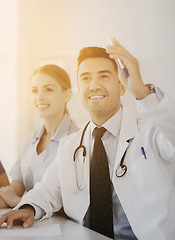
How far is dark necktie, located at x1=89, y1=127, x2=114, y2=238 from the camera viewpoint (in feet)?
3.20

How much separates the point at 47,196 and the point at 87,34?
688 millimetres

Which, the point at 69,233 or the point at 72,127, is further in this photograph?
the point at 72,127

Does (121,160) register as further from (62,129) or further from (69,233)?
(62,129)

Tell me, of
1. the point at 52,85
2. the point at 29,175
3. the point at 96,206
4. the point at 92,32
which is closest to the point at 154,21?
the point at 92,32

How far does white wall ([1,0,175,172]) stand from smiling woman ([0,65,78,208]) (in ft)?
0.18

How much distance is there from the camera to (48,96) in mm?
1326

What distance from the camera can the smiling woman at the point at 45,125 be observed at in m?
1.32

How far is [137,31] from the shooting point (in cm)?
110

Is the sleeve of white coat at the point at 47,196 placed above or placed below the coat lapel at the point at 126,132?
below

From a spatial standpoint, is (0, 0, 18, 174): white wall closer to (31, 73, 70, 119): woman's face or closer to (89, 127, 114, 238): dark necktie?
(31, 73, 70, 119): woman's face

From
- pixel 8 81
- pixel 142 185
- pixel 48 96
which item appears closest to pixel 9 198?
pixel 48 96

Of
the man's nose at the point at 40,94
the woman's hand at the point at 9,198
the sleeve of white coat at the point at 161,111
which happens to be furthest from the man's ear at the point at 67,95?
the sleeve of white coat at the point at 161,111

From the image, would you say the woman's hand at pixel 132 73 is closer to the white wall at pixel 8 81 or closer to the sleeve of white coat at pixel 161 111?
the sleeve of white coat at pixel 161 111

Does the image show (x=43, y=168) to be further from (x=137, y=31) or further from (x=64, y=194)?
(x=137, y=31)
